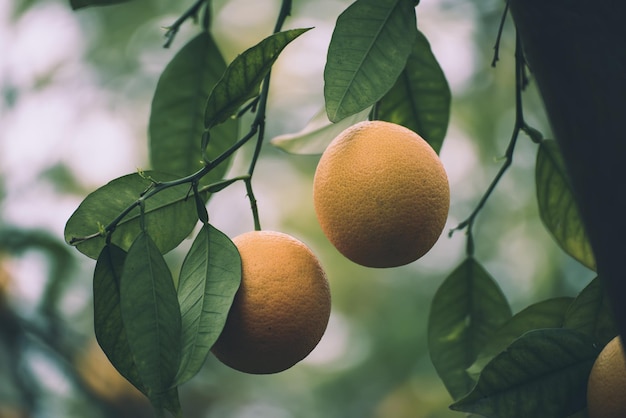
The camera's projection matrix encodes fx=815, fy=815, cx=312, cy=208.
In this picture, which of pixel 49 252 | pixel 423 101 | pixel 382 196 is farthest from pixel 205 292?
pixel 49 252

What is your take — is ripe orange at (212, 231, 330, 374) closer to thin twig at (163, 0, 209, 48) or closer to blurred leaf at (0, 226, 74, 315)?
thin twig at (163, 0, 209, 48)

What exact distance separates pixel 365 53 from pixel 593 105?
254 mm

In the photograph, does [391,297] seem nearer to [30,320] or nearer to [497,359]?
[30,320]

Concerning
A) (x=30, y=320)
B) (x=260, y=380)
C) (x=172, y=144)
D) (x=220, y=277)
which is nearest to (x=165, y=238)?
(x=220, y=277)

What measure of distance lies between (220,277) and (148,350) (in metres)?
0.10

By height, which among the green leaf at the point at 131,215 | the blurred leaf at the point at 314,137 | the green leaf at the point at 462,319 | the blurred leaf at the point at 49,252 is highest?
the blurred leaf at the point at 314,137

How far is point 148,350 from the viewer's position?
62 centimetres

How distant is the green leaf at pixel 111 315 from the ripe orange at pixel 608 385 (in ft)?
1.28

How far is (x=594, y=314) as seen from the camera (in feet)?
2.57

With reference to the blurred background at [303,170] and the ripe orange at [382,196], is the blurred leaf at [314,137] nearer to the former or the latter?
the ripe orange at [382,196]

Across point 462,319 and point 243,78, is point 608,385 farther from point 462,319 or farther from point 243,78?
point 243,78

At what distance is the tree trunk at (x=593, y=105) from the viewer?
0.54 m

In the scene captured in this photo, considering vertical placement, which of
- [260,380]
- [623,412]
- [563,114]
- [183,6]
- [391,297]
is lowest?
[260,380]

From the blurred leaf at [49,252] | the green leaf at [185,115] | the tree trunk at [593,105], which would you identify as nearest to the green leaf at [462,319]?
the green leaf at [185,115]
